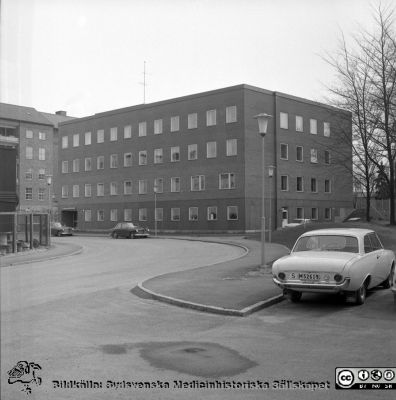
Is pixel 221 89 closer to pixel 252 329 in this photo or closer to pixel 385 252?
pixel 385 252

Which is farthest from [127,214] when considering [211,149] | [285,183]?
[285,183]

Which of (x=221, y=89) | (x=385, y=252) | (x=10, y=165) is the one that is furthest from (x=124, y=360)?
(x=221, y=89)

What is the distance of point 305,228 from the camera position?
3394 cm

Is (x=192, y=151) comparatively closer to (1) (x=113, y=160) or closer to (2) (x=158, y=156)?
(2) (x=158, y=156)

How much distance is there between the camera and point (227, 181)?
48.7m

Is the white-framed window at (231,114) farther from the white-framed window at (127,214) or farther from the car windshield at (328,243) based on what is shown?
the car windshield at (328,243)

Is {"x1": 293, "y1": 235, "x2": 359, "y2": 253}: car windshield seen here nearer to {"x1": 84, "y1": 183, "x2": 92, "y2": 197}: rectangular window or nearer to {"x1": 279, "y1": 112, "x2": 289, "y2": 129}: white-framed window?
{"x1": 279, "y1": 112, "x2": 289, "y2": 129}: white-framed window

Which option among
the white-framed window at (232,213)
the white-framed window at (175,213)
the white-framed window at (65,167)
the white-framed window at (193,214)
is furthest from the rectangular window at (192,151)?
the white-framed window at (65,167)

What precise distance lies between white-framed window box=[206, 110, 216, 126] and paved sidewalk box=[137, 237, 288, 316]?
35.1 m

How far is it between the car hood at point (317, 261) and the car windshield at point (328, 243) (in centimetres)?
30

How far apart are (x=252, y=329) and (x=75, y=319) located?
2.98 meters

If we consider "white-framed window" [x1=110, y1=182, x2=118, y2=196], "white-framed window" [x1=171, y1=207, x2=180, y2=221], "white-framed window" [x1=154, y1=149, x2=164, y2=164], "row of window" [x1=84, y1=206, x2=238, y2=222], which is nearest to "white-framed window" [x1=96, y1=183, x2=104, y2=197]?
"white-framed window" [x1=110, y1=182, x2=118, y2=196]

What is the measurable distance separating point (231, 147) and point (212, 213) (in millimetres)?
6331

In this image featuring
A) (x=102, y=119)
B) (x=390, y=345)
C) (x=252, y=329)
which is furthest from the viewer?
(x=102, y=119)
